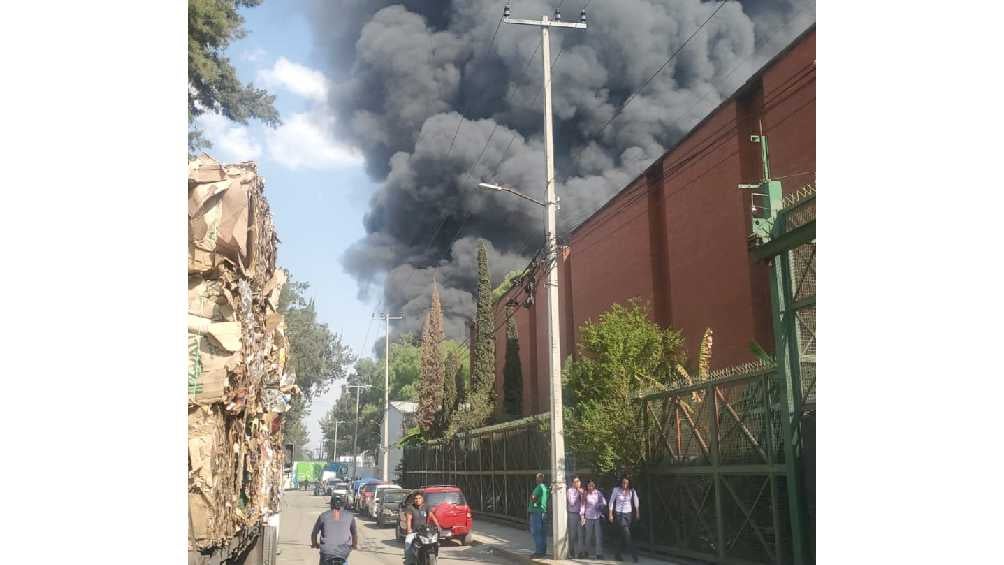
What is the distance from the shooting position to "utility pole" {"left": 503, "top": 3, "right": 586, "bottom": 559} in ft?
55.7

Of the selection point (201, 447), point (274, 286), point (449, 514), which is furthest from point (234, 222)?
point (449, 514)

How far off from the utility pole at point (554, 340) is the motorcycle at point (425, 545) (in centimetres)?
482

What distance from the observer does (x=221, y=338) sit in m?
6.06

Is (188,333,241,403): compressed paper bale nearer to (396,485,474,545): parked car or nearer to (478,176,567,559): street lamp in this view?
(478,176,567,559): street lamp

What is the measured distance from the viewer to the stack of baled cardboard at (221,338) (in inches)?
230

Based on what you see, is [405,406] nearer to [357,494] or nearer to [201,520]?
[357,494]

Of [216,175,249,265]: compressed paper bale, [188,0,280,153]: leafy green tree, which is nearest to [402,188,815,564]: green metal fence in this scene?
[216,175,249,265]: compressed paper bale

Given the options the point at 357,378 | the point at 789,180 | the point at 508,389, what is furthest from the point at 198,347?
the point at 357,378

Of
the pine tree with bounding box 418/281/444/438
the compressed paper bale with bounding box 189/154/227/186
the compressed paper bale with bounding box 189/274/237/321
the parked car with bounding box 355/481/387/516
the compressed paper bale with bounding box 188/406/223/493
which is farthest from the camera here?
the pine tree with bounding box 418/281/444/438

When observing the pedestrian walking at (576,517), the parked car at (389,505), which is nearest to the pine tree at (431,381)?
the parked car at (389,505)

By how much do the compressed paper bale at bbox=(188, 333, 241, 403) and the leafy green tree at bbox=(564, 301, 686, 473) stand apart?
12336 mm

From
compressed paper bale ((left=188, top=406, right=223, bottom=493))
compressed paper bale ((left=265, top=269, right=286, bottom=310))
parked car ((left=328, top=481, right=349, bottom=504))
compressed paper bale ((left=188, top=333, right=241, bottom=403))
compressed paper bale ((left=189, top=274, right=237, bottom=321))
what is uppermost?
compressed paper bale ((left=265, top=269, right=286, bottom=310))

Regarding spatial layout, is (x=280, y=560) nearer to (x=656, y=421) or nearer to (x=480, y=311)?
(x=656, y=421)

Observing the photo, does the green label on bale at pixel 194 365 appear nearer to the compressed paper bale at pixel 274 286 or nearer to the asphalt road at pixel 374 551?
the compressed paper bale at pixel 274 286
